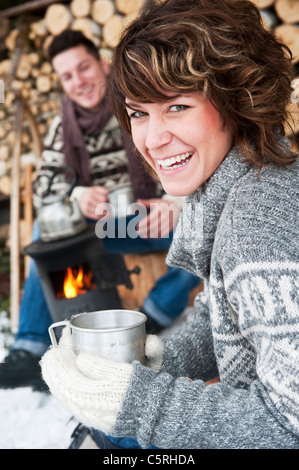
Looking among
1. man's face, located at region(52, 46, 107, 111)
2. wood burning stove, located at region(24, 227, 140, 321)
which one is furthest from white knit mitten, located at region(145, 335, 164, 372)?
man's face, located at region(52, 46, 107, 111)

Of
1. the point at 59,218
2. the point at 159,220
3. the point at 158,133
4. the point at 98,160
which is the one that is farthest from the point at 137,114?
the point at 98,160

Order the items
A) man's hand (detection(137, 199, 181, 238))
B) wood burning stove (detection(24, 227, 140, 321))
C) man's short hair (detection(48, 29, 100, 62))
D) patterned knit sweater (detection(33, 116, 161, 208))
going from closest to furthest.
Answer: man's hand (detection(137, 199, 181, 238)) → wood burning stove (detection(24, 227, 140, 321)) → man's short hair (detection(48, 29, 100, 62)) → patterned knit sweater (detection(33, 116, 161, 208))

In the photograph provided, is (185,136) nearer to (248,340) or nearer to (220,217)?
(220,217)

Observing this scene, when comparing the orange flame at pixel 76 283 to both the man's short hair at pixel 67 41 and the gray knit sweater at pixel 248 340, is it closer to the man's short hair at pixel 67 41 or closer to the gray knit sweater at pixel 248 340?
the man's short hair at pixel 67 41

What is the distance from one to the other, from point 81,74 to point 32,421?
183cm

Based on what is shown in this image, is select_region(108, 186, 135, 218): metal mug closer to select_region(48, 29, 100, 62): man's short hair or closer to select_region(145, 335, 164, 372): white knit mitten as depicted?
select_region(48, 29, 100, 62): man's short hair

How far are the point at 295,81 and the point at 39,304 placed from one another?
6.57 ft

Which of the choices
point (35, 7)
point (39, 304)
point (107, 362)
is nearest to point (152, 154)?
point (107, 362)

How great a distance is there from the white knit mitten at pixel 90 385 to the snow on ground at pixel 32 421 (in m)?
0.87

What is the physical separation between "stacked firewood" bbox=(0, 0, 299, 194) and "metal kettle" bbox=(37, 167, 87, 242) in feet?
3.57

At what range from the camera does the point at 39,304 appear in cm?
274

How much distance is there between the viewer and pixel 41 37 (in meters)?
3.79

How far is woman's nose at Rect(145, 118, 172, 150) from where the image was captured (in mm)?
1037
